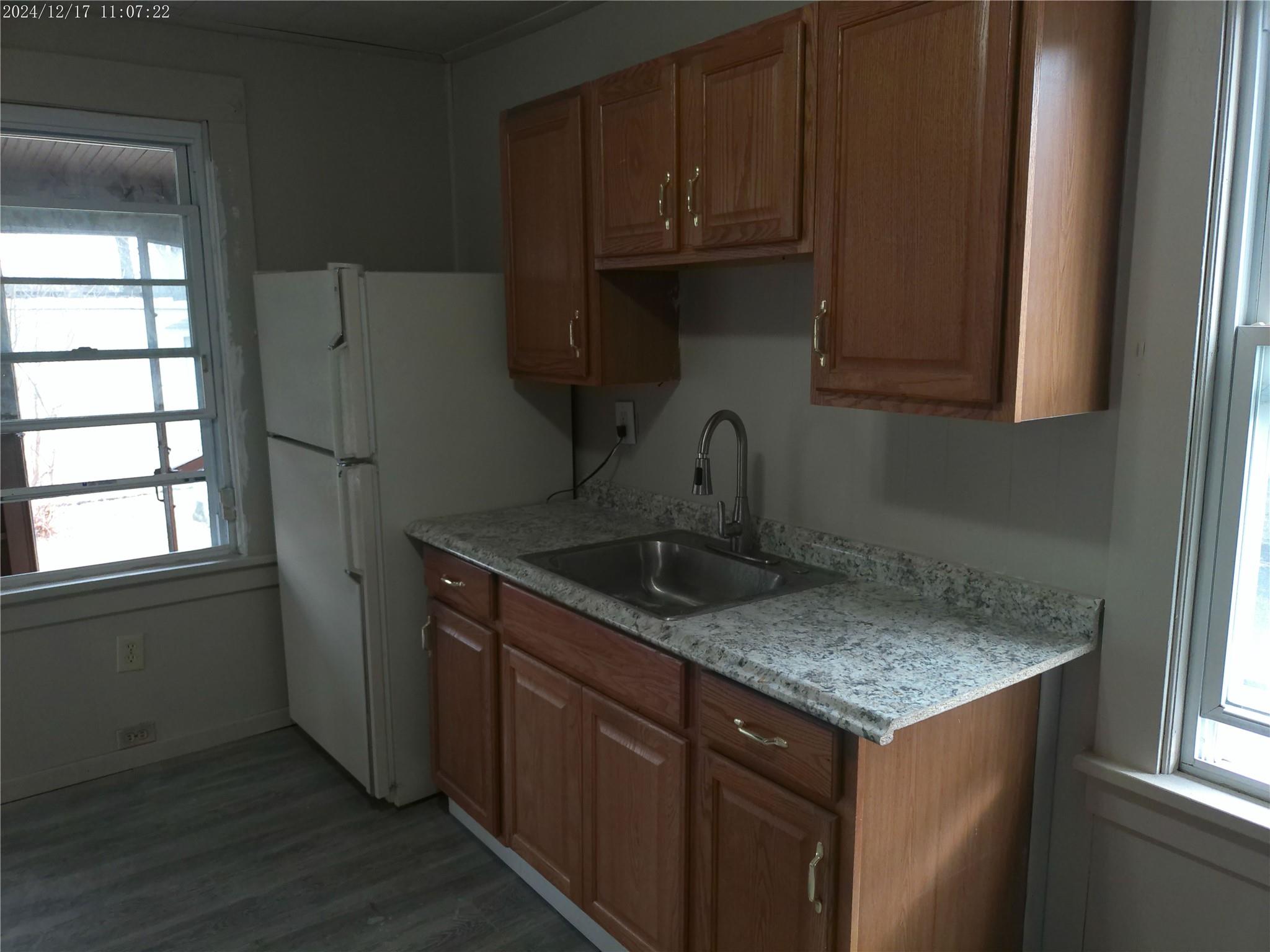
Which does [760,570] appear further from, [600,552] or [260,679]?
[260,679]

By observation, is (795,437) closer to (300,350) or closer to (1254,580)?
(1254,580)

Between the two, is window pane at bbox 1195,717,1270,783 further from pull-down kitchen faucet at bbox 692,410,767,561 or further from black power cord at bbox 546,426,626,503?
black power cord at bbox 546,426,626,503

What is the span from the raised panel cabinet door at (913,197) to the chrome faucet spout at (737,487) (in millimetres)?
435

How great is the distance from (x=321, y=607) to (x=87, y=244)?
4.31ft

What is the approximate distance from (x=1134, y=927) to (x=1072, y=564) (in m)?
0.68

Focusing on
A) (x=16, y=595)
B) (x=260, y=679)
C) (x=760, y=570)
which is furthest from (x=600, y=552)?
(x=16, y=595)

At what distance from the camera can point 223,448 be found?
3158mm

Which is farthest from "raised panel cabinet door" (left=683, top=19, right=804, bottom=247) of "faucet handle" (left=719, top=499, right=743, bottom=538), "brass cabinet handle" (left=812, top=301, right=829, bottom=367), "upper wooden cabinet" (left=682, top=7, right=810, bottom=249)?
"faucet handle" (left=719, top=499, right=743, bottom=538)

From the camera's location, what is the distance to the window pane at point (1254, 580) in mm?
1534

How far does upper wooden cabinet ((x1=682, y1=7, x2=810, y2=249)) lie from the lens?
1.77 metres

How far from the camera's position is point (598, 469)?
2932 mm

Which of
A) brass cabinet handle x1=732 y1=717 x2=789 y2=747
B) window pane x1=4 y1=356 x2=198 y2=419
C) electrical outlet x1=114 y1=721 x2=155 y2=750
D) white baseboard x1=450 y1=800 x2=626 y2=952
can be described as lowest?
white baseboard x1=450 y1=800 x2=626 y2=952

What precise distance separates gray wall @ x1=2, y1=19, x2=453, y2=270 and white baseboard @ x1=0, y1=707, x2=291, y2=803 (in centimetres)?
158

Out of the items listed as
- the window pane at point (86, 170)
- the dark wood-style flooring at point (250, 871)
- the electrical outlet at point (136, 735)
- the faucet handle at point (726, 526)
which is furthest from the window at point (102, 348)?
the faucet handle at point (726, 526)
